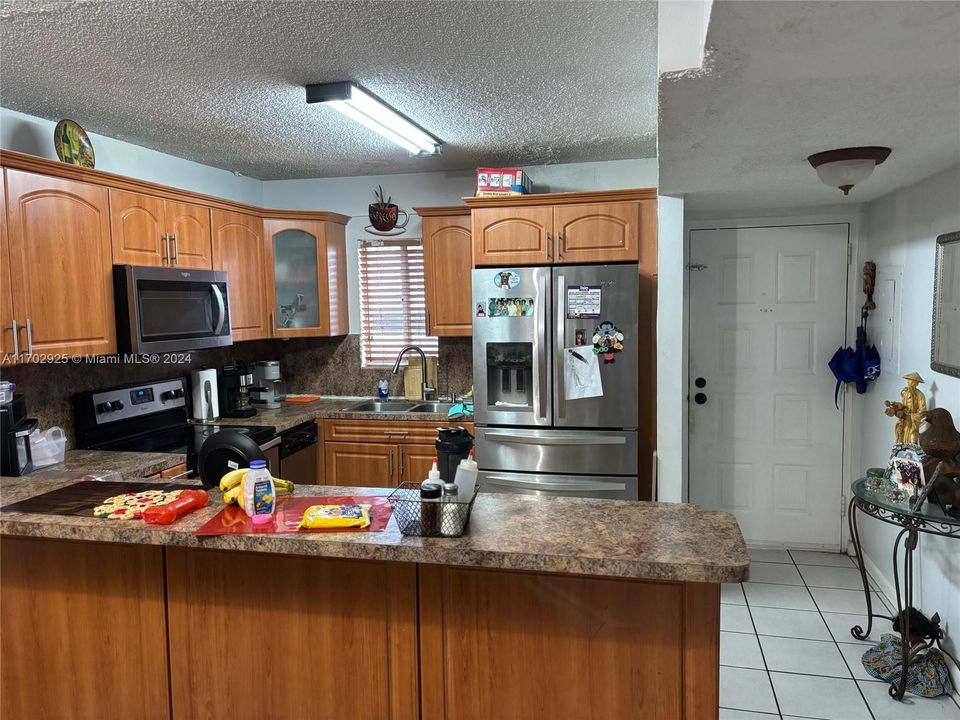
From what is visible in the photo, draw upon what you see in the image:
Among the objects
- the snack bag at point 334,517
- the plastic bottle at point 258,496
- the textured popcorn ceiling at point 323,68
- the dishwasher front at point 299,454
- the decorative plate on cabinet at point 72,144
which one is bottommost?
the dishwasher front at point 299,454

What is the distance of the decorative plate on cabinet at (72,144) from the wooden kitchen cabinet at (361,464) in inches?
82.0

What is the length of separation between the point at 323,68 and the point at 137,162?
179 cm

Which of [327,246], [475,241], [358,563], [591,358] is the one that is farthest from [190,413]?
[358,563]

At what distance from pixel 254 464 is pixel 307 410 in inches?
102

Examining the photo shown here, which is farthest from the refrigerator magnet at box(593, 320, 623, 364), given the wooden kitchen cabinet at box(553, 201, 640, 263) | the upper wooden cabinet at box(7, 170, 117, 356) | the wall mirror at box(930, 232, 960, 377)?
the upper wooden cabinet at box(7, 170, 117, 356)

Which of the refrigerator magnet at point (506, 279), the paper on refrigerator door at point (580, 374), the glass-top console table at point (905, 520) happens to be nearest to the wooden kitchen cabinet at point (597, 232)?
the refrigerator magnet at point (506, 279)

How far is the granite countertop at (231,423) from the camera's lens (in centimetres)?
283

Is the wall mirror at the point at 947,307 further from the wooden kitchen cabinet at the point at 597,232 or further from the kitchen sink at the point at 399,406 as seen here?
the kitchen sink at the point at 399,406

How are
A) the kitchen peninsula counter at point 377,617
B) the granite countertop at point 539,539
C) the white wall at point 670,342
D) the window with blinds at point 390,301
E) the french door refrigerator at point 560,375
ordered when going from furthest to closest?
the window with blinds at point 390,301 < the french door refrigerator at point 560,375 < the white wall at point 670,342 < the kitchen peninsula counter at point 377,617 < the granite countertop at point 539,539

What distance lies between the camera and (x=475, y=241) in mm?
3863

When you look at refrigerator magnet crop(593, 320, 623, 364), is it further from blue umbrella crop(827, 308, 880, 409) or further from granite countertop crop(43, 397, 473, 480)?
blue umbrella crop(827, 308, 880, 409)

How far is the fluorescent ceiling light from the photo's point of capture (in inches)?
105

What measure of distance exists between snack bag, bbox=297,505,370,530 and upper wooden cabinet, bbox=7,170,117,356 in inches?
69.0

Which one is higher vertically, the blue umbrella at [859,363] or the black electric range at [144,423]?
the blue umbrella at [859,363]
